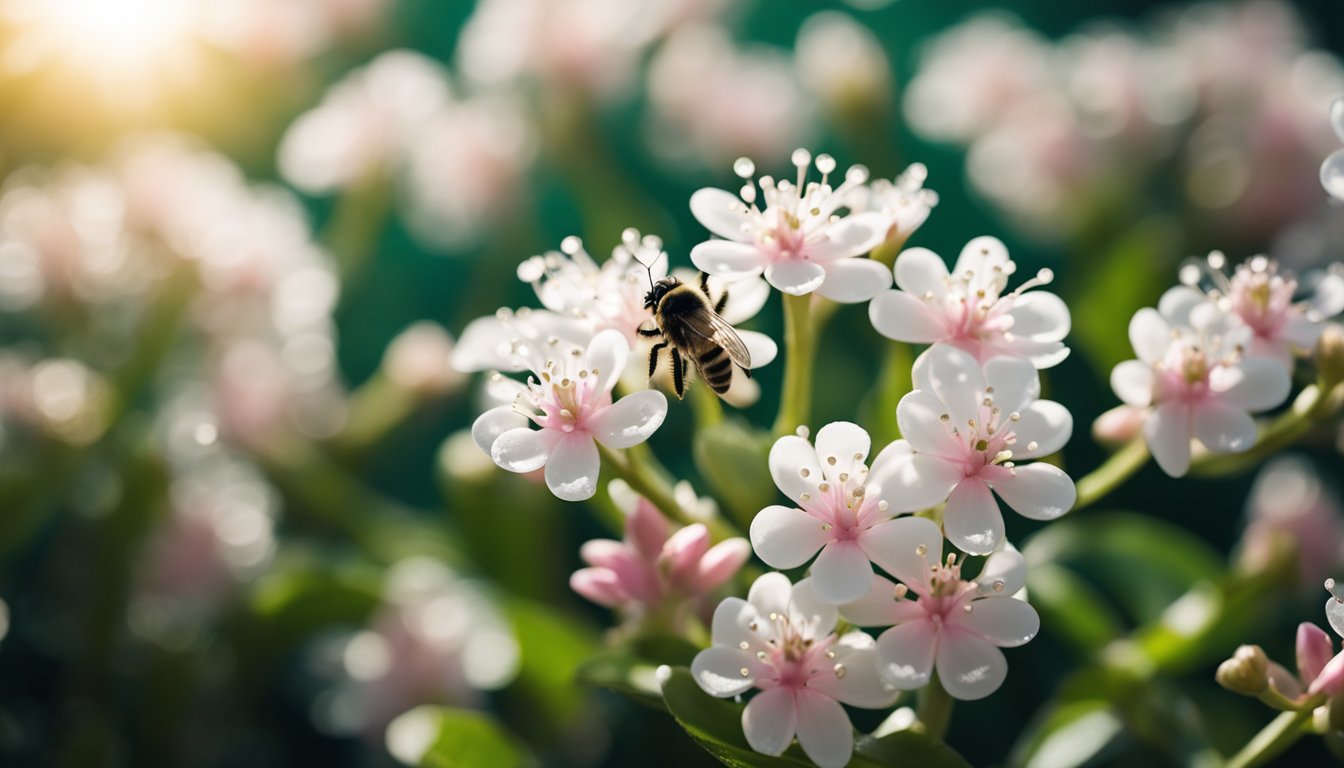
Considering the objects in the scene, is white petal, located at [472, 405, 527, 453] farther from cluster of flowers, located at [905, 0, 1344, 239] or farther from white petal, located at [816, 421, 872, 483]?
cluster of flowers, located at [905, 0, 1344, 239]

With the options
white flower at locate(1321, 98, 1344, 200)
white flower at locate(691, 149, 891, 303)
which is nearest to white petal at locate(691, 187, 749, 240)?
white flower at locate(691, 149, 891, 303)

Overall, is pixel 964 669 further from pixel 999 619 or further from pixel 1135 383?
pixel 1135 383

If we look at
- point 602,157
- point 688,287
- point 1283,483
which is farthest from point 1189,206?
point 688,287

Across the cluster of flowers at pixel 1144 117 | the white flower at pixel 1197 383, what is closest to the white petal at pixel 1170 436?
the white flower at pixel 1197 383

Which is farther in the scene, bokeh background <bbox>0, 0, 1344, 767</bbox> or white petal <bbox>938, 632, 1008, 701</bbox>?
bokeh background <bbox>0, 0, 1344, 767</bbox>

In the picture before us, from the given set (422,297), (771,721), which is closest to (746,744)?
(771,721)

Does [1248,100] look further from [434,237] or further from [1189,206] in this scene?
[434,237]
